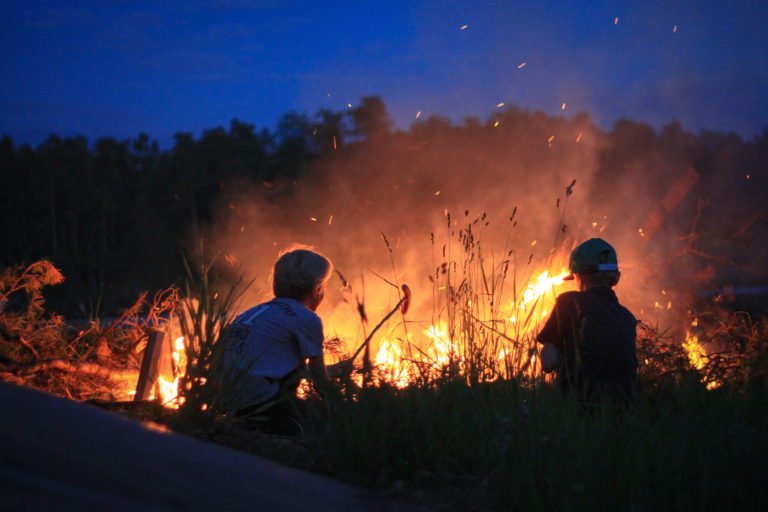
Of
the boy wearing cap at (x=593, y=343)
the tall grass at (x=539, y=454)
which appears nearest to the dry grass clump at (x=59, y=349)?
the tall grass at (x=539, y=454)

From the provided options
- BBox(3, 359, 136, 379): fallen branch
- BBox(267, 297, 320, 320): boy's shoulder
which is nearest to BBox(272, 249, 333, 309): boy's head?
BBox(267, 297, 320, 320): boy's shoulder

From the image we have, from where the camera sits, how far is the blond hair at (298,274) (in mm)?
3805

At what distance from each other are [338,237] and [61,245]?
88.3 feet

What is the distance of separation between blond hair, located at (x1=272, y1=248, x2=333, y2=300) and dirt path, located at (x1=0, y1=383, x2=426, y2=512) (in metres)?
1.57

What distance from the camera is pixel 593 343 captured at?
11.6 ft

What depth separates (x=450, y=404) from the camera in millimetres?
2822

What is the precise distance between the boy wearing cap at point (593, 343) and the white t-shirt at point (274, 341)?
1310 mm

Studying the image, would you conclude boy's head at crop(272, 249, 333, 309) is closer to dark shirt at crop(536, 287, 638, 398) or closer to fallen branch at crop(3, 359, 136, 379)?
dark shirt at crop(536, 287, 638, 398)

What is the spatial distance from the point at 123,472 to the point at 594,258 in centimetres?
302

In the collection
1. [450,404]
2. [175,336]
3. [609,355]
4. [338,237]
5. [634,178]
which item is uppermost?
[634,178]

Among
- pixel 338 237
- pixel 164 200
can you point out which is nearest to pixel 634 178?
pixel 338 237

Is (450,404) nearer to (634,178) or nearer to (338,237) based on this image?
(338,237)

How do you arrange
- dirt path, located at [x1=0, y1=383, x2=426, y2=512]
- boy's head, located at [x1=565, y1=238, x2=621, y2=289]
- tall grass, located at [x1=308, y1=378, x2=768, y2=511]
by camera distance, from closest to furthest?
dirt path, located at [x1=0, y1=383, x2=426, y2=512], tall grass, located at [x1=308, y1=378, x2=768, y2=511], boy's head, located at [x1=565, y1=238, x2=621, y2=289]

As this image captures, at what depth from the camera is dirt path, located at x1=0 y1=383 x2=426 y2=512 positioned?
57.5 inches
